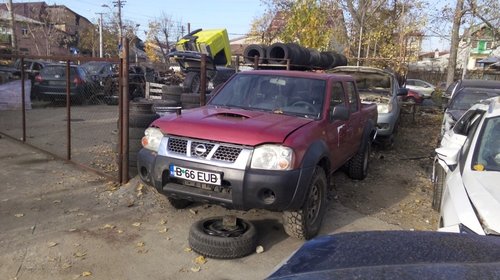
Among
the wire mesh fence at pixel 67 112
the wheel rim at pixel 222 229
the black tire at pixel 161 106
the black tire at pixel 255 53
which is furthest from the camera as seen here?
the black tire at pixel 255 53

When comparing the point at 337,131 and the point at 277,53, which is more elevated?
the point at 277,53

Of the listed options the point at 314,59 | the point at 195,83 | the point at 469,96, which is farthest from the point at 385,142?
the point at 195,83

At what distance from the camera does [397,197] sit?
6.79 m

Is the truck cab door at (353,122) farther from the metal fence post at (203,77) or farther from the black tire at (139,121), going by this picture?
the black tire at (139,121)

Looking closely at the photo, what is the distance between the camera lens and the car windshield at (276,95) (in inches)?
208

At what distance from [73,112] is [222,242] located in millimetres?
12153

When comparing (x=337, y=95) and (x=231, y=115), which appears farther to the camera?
(x=337, y=95)

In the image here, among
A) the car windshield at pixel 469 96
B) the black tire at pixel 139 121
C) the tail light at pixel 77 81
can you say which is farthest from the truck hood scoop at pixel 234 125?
the tail light at pixel 77 81

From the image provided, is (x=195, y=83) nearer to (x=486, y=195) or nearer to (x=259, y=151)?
(x=259, y=151)

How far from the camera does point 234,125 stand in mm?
4422

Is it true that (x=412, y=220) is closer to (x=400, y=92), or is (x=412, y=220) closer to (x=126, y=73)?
(x=126, y=73)

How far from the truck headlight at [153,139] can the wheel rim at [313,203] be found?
5.39 ft

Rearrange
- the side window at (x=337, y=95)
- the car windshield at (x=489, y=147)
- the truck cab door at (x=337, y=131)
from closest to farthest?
the car windshield at (x=489, y=147) < the truck cab door at (x=337, y=131) < the side window at (x=337, y=95)

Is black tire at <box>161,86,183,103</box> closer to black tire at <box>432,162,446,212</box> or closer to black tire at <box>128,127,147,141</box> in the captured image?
black tire at <box>128,127,147,141</box>
